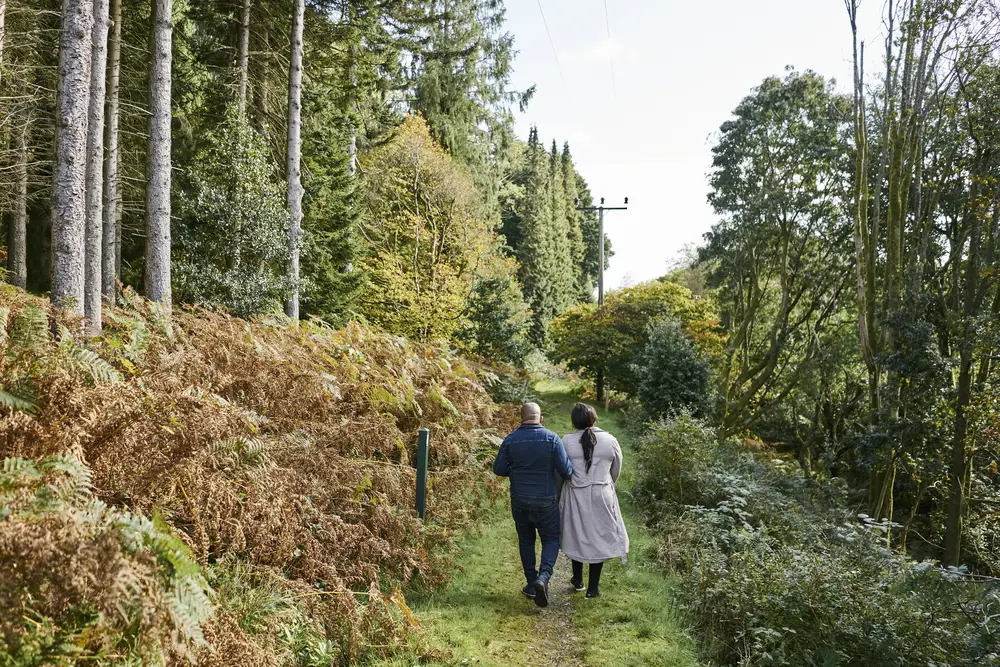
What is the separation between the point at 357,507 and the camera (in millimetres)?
5395

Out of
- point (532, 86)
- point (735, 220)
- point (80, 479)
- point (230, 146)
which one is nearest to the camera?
point (80, 479)

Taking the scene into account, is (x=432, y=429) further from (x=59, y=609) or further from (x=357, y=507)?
(x=59, y=609)

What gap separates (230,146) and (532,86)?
15.9m

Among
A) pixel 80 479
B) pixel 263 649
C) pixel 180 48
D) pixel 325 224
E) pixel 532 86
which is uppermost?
pixel 532 86

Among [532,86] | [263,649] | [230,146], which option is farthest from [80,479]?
[532,86]

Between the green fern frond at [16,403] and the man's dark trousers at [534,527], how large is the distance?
148 inches

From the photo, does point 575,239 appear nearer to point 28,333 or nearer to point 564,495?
Answer: point 564,495

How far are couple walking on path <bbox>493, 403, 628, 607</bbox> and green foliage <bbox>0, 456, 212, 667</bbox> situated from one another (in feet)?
10.4

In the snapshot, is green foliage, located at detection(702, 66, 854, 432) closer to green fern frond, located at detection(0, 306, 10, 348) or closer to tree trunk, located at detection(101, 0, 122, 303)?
tree trunk, located at detection(101, 0, 122, 303)

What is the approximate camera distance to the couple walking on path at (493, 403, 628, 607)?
18.2 feet

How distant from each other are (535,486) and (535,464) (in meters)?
0.21

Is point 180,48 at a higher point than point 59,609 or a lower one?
higher

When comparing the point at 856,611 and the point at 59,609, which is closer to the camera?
the point at 59,609

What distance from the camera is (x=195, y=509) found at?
3.67 meters
